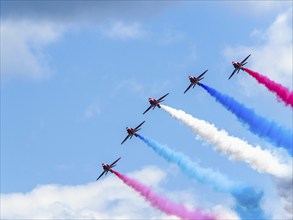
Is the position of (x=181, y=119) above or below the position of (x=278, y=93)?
A: below

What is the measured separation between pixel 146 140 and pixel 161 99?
1049cm

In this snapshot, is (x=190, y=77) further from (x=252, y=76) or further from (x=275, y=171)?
(x=275, y=171)

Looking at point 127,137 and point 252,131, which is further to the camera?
point 127,137

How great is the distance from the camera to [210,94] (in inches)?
6727

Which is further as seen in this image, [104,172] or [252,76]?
[104,172]

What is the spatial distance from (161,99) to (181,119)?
8.95 meters

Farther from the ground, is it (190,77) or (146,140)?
(190,77)

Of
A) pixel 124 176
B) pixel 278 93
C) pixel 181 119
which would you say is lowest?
pixel 124 176

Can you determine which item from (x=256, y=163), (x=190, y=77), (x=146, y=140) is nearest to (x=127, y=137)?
(x=146, y=140)

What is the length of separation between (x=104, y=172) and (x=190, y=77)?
30581 mm

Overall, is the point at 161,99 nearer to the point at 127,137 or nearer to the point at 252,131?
the point at 127,137

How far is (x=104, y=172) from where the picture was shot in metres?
187

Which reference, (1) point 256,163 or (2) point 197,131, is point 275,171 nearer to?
(1) point 256,163

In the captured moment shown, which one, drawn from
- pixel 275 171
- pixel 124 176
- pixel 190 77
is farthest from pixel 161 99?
pixel 275 171
